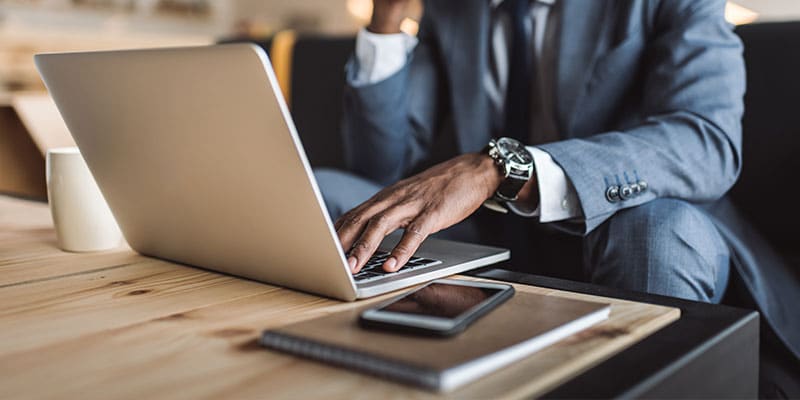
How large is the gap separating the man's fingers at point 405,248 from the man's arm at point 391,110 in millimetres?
677

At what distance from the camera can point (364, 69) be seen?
1354mm

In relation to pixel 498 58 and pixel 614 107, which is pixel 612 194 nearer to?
pixel 614 107

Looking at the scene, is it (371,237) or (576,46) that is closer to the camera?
(371,237)

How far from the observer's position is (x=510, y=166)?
0.85 meters

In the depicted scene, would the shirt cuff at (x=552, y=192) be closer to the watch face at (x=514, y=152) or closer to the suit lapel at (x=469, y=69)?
the watch face at (x=514, y=152)

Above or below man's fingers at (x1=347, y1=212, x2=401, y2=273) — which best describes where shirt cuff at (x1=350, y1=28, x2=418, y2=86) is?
above

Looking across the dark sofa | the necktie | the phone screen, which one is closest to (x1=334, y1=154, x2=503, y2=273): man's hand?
the phone screen

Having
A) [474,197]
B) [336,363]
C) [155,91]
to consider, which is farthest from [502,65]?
[336,363]

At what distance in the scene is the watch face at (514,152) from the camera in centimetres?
86

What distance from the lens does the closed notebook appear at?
0.39 m

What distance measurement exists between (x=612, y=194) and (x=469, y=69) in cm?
52

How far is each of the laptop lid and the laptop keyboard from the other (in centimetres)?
5

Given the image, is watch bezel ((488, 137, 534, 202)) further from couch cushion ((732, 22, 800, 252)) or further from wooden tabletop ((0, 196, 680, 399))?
couch cushion ((732, 22, 800, 252))

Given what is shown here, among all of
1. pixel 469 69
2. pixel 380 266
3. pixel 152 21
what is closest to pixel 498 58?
pixel 469 69
